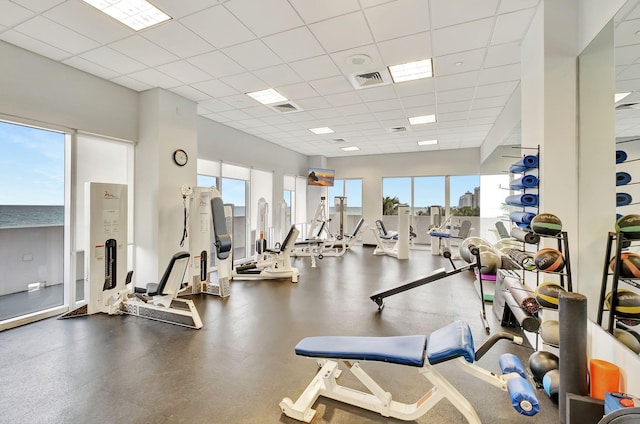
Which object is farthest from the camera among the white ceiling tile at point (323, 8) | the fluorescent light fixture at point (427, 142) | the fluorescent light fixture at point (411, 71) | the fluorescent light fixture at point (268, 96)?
the fluorescent light fixture at point (427, 142)

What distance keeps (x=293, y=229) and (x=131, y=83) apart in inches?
137

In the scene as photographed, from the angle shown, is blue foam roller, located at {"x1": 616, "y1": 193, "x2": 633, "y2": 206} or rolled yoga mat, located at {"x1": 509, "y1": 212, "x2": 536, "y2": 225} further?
rolled yoga mat, located at {"x1": 509, "y1": 212, "x2": 536, "y2": 225}

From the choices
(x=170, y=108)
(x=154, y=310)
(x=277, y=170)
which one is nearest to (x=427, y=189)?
(x=277, y=170)

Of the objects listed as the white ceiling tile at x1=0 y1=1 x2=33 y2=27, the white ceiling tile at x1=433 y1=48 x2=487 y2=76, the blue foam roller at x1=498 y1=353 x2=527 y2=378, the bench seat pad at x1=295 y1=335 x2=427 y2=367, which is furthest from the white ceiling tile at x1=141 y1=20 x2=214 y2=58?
the blue foam roller at x1=498 y1=353 x2=527 y2=378

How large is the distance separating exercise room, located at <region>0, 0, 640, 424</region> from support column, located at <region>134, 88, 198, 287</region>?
0.12 ft

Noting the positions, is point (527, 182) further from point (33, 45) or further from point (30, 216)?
point (30, 216)

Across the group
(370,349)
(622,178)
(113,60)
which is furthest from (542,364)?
(113,60)

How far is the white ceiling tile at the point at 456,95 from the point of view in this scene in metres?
4.64

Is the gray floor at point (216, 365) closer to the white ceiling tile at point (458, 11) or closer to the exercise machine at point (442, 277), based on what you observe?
the exercise machine at point (442, 277)

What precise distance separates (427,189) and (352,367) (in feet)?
29.0

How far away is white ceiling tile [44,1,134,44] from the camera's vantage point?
2.73 metres

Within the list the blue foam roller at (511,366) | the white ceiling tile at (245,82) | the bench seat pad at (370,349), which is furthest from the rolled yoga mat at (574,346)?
the white ceiling tile at (245,82)

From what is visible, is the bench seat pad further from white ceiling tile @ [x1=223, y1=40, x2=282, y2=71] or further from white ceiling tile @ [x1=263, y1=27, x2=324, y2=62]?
white ceiling tile @ [x1=223, y1=40, x2=282, y2=71]

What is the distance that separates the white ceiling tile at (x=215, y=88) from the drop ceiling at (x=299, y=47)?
0.05 feet
